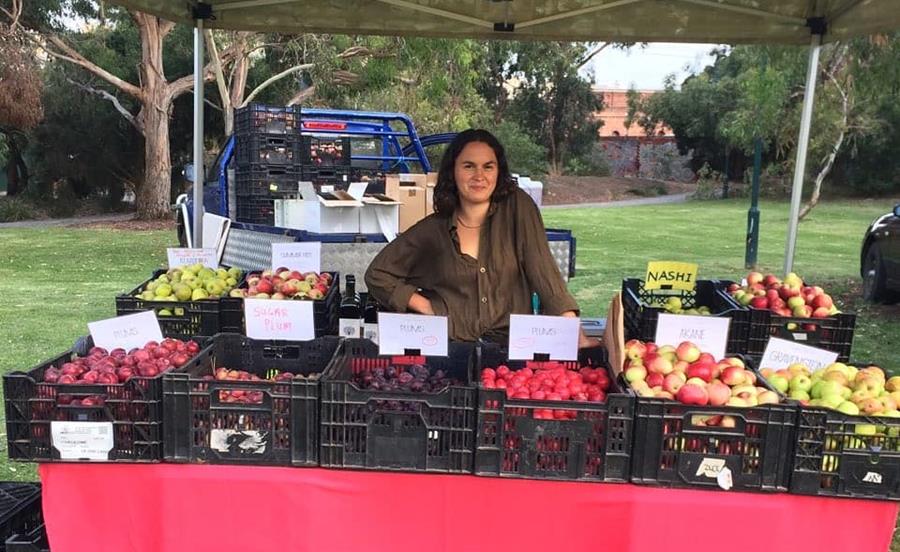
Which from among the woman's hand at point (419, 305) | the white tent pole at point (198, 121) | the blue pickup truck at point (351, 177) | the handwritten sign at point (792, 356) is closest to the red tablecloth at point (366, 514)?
the handwritten sign at point (792, 356)

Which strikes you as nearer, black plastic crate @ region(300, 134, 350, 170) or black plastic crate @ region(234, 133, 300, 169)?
black plastic crate @ region(234, 133, 300, 169)

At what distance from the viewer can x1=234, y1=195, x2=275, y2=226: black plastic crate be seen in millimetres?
7199

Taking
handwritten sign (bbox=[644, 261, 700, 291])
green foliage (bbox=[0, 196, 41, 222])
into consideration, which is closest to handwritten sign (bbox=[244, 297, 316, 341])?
handwritten sign (bbox=[644, 261, 700, 291])

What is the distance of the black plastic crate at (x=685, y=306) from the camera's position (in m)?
3.16

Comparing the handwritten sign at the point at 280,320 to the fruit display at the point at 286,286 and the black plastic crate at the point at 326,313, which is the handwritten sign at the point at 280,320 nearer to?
the black plastic crate at the point at 326,313

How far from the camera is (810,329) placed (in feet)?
10.2

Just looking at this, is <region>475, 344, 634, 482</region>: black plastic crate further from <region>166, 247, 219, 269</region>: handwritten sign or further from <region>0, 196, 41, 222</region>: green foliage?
<region>0, 196, 41, 222</region>: green foliage

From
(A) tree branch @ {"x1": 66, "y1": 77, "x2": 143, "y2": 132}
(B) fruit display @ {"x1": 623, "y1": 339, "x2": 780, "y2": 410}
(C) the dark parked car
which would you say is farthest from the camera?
(A) tree branch @ {"x1": 66, "y1": 77, "x2": 143, "y2": 132}

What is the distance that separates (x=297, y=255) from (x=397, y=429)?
6.03ft

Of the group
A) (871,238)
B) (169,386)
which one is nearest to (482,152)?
(169,386)

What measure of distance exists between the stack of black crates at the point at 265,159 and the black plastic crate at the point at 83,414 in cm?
528

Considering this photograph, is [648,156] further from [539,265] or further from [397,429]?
[397,429]

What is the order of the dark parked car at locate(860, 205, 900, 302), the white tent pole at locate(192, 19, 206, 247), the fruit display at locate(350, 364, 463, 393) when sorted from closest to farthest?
the fruit display at locate(350, 364, 463, 393) < the white tent pole at locate(192, 19, 206, 247) < the dark parked car at locate(860, 205, 900, 302)

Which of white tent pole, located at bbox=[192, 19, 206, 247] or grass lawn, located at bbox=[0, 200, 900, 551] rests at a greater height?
white tent pole, located at bbox=[192, 19, 206, 247]
